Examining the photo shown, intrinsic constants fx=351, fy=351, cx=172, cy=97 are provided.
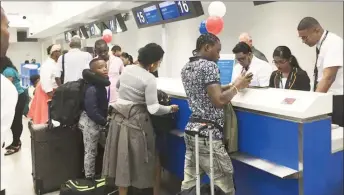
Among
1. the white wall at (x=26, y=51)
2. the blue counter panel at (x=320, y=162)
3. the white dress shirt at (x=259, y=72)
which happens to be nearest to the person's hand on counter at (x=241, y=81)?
the blue counter panel at (x=320, y=162)

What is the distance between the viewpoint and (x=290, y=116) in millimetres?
2002

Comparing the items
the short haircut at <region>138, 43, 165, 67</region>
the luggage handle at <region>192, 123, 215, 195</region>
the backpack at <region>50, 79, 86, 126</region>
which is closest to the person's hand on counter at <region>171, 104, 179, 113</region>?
the short haircut at <region>138, 43, 165, 67</region>

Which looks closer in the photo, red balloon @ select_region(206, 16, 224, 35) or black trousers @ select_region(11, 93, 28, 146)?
red balloon @ select_region(206, 16, 224, 35)

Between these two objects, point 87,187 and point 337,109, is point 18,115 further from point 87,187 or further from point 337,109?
point 337,109

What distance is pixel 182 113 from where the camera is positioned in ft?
9.91

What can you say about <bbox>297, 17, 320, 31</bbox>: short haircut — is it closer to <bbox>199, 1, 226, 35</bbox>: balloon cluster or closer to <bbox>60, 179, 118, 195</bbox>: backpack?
<bbox>199, 1, 226, 35</bbox>: balloon cluster

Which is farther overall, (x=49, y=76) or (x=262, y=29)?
(x=262, y=29)

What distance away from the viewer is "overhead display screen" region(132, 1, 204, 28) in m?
4.66

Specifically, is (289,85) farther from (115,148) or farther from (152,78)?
(115,148)

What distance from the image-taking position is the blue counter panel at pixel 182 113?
2.93 m

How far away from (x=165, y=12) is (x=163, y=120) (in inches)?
113

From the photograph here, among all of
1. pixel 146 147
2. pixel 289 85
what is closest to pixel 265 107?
pixel 289 85

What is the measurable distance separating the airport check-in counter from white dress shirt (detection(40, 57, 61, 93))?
8.20ft

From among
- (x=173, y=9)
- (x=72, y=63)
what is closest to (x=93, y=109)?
(x=72, y=63)
